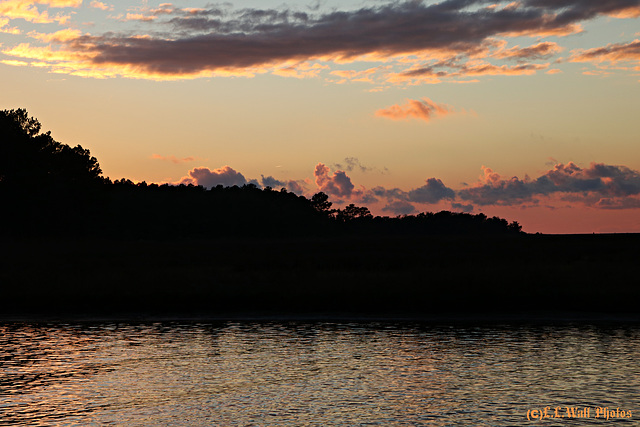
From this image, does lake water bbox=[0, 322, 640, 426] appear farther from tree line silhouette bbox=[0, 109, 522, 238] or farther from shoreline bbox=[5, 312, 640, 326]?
tree line silhouette bbox=[0, 109, 522, 238]

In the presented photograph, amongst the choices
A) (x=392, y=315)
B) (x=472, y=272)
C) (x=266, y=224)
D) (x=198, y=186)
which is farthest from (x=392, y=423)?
(x=198, y=186)

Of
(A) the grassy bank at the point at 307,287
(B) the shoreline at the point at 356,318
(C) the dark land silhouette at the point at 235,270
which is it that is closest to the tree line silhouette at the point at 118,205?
(C) the dark land silhouette at the point at 235,270

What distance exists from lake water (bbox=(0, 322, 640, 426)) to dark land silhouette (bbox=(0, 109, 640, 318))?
7.13 m

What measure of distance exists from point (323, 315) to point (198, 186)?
162m

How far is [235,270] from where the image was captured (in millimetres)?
51250

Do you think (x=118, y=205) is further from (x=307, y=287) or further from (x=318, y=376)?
(x=318, y=376)

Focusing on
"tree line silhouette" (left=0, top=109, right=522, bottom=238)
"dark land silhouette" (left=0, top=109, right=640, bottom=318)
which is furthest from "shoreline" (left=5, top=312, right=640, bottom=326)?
"tree line silhouette" (left=0, top=109, right=522, bottom=238)

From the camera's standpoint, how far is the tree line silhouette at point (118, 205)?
8719cm

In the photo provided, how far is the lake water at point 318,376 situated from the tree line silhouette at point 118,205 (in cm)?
6222

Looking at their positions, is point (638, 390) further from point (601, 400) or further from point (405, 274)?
point (405, 274)

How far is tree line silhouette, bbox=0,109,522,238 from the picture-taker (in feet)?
286

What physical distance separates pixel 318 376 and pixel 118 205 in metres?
126

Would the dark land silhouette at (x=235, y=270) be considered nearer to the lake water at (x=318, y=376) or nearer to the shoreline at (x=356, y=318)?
the shoreline at (x=356, y=318)

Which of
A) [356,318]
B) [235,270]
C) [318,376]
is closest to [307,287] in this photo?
[356,318]
